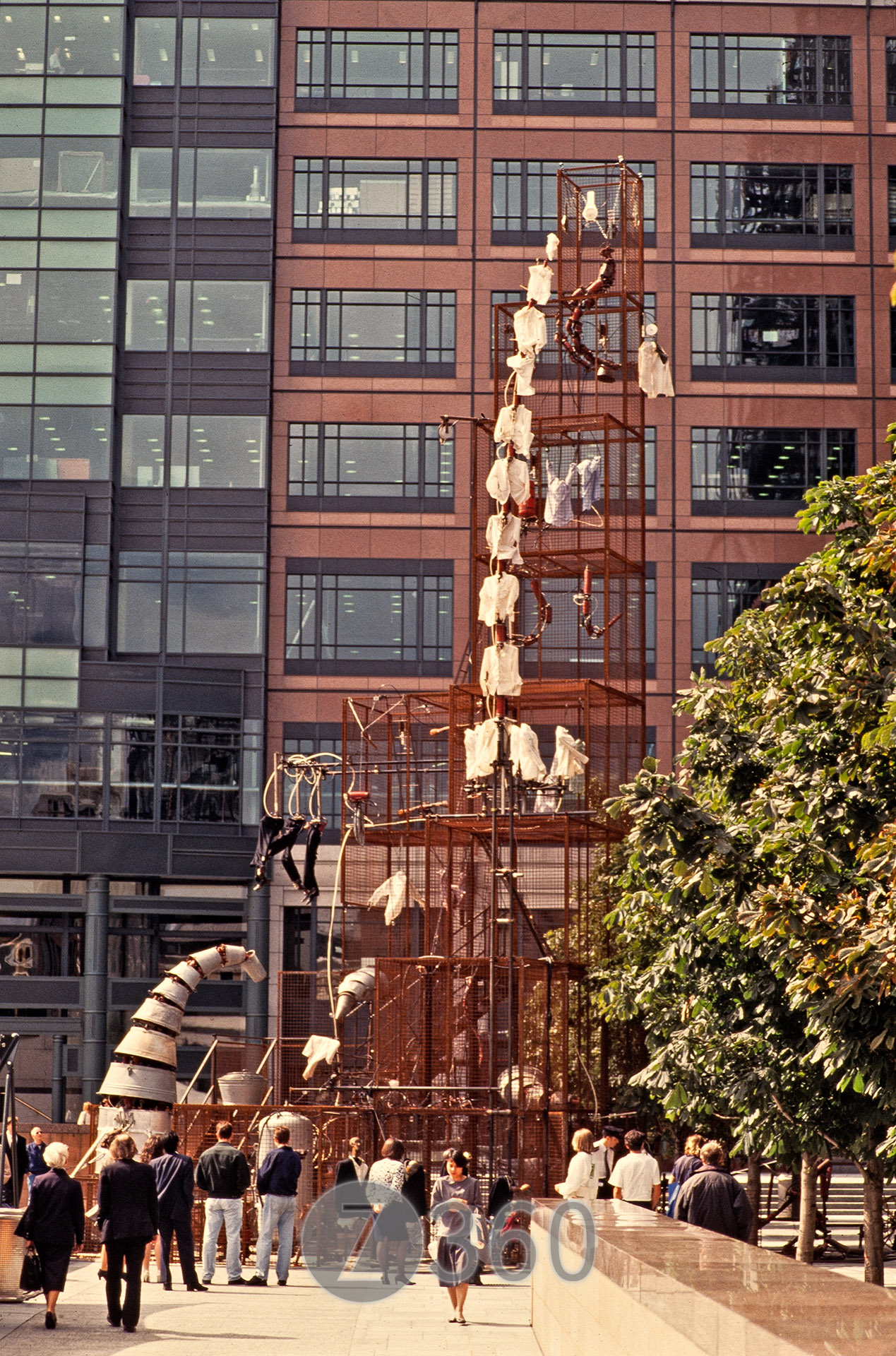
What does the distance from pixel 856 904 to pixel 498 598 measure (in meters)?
13.5

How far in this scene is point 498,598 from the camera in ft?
80.3

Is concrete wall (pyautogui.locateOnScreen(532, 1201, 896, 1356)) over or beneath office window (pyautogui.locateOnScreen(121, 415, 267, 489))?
beneath

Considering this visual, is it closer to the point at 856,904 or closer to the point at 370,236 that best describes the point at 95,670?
the point at 370,236

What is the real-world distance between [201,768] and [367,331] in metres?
13.6

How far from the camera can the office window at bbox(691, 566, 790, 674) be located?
51438 millimetres

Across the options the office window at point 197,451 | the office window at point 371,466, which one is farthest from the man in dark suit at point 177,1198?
the office window at point 197,451

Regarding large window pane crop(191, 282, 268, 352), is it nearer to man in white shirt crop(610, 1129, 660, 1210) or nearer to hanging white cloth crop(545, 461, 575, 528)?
hanging white cloth crop(545, 461, 575, 528)

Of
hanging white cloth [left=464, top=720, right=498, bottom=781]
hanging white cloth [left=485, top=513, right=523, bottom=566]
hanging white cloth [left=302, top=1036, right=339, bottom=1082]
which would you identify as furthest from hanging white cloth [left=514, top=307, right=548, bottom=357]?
hanging white cloth [left=302, top=1036, right=339, bottom=1082]

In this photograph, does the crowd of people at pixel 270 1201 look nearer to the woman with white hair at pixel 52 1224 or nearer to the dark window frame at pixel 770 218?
the woman with white hair at pixel 52 1224

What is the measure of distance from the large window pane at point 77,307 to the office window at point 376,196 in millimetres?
6170

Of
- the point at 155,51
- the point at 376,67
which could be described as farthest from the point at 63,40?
the point at 376,67

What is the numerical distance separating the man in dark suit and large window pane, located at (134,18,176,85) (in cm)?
4168

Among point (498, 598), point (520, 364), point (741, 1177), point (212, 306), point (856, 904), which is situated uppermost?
point (212, 306)

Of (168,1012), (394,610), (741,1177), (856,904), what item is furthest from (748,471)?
(856,904)
